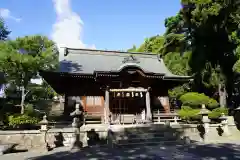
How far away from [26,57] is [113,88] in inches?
246

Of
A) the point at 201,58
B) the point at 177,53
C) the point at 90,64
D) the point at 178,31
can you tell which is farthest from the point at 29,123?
the point at 178,31

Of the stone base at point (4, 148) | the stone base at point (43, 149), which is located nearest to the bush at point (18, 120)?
the stone base at point (4, 148)

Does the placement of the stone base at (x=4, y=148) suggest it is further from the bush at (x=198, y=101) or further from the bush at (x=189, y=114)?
the bush at (x=198, y=101)

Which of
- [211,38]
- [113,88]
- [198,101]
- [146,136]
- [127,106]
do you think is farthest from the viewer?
[211,38]

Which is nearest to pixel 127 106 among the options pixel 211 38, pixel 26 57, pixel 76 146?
pixel 76 146

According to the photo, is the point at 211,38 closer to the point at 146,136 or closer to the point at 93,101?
the point at 93,101

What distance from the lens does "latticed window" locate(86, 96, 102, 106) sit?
1517 cm

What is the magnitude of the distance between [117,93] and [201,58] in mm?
10004

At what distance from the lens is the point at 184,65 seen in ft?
71.4

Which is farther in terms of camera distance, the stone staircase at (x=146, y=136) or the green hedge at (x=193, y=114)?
the green hedge at (x=193, y=114)

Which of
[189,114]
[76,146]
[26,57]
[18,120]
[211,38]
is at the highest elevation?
[211,38]

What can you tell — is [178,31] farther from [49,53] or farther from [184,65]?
[49,53]

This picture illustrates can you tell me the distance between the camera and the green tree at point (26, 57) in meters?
11.7

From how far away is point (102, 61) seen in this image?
18.3 metres
